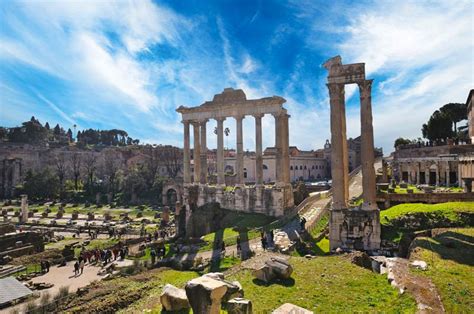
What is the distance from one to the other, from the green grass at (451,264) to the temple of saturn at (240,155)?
14222 millimetres

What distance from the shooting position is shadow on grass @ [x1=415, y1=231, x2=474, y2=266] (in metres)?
11.9

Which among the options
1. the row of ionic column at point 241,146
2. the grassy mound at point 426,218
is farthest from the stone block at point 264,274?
the row of ionic column at point 241,146

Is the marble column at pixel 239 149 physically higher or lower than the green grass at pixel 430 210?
higher

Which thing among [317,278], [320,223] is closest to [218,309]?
[317,278]

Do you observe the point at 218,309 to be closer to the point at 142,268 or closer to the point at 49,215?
the point at 142,268

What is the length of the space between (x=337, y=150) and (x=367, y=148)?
146cm

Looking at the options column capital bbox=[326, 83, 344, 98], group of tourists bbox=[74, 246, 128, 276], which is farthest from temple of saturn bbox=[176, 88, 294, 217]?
column capital bbox=[326, 83, 344, 98]

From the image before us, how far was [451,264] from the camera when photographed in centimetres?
1141

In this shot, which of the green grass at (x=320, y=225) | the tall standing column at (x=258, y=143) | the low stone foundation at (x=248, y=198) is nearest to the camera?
the green grass at (x=320, y=225)

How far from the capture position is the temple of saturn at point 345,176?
53.7 ft

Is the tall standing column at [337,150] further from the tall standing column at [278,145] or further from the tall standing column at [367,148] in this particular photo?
the tall standing column at [278,145]

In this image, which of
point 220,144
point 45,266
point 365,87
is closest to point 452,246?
point 365,87

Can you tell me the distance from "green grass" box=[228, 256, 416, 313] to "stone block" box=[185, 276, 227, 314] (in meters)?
1.87

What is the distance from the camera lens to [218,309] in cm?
736
